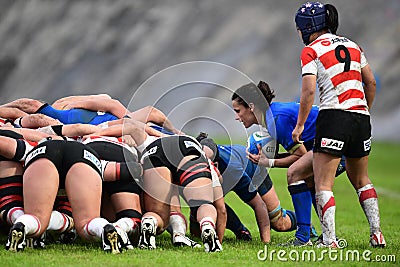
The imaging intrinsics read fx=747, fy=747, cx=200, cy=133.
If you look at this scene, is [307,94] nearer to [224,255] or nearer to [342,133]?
[342,133]

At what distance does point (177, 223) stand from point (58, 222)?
3.02 ft

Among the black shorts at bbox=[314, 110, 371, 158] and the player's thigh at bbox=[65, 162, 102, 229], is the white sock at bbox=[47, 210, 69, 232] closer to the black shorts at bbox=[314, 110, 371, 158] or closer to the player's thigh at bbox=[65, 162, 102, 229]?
the player's thigh at bbox=[65, 162, 102, 229]

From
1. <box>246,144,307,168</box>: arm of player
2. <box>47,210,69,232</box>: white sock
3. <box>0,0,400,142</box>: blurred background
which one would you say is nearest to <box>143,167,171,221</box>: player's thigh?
<box>47,210,69,232</box>: white sock

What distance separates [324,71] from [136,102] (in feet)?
5.41

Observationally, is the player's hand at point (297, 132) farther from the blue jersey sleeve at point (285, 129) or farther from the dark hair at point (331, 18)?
the dark hair at point (331, 18)

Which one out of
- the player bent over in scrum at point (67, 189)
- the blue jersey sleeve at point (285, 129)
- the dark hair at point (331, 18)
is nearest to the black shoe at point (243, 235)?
the blue jersey sleeve at point (285, 129)

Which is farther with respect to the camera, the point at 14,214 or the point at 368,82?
the point at 368,82

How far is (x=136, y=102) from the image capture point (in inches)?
251

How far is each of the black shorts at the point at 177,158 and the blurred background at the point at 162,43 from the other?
29.2 meters

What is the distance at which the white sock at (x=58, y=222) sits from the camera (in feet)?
17.7

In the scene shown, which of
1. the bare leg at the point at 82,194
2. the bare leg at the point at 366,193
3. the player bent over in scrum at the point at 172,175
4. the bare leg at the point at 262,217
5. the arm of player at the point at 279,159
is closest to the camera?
the bare leg at the point at 82,194

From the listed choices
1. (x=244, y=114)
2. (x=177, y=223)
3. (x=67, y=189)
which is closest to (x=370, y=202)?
(x=244, y=114)

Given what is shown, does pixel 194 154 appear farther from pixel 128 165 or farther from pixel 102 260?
pixel 102 260

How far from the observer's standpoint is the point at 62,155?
5367 millimetres
